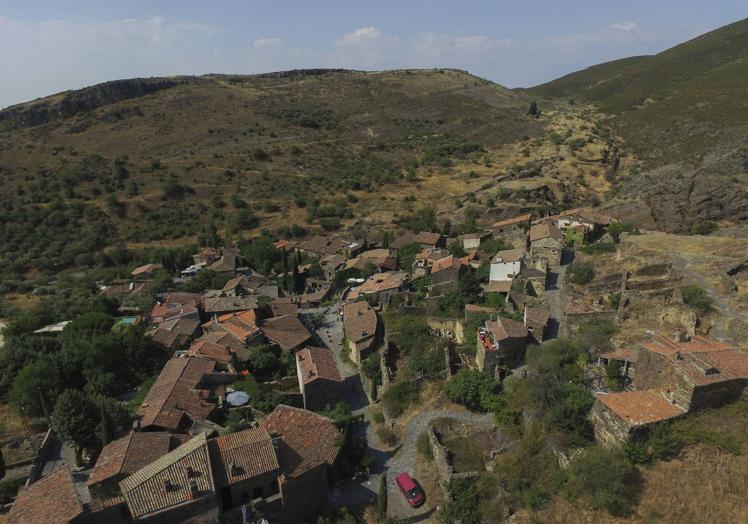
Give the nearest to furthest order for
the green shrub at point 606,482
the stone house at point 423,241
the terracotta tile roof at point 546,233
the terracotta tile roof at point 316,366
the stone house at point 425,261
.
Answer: the green shrub at point 606,482 → the terracotta tile roof at point 316,366 → the terracotta tile roof at point 546,233 → the stone house at point 425,261 → the stone house at point 423,241

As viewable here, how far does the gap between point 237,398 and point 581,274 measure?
74.6 ft

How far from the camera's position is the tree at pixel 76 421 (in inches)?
864

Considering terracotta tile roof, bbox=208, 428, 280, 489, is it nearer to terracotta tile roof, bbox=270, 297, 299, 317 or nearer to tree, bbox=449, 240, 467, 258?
terracotta tile roof, bbox=270, 297, 299, 317

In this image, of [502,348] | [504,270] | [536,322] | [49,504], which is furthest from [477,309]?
[49,504]

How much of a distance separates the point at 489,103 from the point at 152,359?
11541 cm

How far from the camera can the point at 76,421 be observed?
2198cm

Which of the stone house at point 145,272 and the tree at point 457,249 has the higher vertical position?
the tree at point 457,249

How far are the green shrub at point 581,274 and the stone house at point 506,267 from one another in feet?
11.4

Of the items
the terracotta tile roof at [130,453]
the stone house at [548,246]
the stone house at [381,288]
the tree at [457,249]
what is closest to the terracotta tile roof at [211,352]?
the terracotta tile roof at [130,453]

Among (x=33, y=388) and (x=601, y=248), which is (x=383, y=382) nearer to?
(x=601, y=248)

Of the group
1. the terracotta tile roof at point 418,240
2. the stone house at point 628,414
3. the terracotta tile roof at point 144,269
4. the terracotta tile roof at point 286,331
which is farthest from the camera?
the terracotta tile roof at point 144,269

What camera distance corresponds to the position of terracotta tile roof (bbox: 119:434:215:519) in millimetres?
15914

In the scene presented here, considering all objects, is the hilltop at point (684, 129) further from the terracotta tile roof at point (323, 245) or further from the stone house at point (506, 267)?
the terracotta tile roof at point (323, 245)

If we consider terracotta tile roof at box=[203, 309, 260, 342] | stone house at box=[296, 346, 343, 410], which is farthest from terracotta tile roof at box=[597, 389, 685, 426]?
terracotta tile roof at box=[203, 309, 260, 342]
